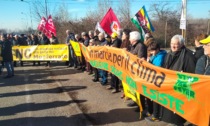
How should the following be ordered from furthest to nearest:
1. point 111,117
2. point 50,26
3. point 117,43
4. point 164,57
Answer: point 50,26 < point 117,43 < point 111,117 < point 164,57

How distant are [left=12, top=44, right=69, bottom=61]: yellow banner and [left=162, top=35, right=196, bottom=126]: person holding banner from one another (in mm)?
9233

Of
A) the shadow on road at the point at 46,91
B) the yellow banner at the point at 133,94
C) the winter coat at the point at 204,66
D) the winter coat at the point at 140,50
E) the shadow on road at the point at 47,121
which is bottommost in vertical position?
the shadow on road at the point at 47,121

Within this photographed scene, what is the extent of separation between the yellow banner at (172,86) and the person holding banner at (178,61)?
0.30 metres

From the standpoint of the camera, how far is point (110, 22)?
439 inches

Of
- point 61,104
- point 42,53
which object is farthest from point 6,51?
point 61,104

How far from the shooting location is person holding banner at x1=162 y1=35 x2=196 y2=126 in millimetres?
4613

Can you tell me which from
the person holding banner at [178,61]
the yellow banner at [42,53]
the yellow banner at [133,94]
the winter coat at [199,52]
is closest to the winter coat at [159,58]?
the person holding banner at [178,61]

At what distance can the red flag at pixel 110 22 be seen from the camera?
11.0 m

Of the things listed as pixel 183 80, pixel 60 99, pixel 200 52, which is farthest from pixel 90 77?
pixel 183 80

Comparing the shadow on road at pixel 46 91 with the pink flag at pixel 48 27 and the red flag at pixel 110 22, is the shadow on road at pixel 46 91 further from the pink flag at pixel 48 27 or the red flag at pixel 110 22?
the pink flag at pixel 48 27

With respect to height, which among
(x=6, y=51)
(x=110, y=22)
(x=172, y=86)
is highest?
(x=110, y=22)

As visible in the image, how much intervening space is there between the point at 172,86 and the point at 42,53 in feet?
35.9

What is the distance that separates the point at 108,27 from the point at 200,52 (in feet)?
18.2

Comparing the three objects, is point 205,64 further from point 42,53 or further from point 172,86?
point 42,53
